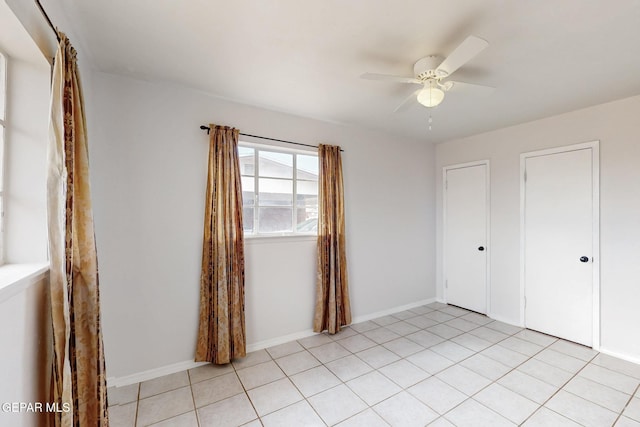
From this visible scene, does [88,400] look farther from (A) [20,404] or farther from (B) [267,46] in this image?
(B) [267,46]

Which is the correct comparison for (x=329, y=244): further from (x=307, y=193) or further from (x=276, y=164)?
(x=276, y=164)

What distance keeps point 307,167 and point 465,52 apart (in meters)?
1.95

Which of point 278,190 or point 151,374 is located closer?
point 151,374

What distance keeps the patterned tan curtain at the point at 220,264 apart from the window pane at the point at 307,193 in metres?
0.80

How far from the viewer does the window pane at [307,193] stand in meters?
3.07

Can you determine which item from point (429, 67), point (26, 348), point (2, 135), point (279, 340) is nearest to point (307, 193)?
point (279, 340)

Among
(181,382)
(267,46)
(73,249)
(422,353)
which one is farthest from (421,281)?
(73,249)

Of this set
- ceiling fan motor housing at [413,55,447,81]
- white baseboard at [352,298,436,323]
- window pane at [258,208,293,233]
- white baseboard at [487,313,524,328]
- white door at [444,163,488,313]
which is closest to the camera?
ceiling fan motor housing at [413,55,447,81]

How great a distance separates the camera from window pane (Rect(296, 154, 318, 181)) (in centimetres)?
306

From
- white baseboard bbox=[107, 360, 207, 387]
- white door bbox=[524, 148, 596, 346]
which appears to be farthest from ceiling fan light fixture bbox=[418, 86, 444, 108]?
white baseboard bbox=[107, 360, 207, 387]

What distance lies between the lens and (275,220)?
9.55ft

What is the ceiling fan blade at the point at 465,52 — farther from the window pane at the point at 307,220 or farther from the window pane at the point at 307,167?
the window pane at the point at 307,220

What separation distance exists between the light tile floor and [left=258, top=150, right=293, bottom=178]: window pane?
1.85 meters

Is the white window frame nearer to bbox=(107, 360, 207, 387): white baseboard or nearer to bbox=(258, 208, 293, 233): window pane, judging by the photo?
bbox=(107, 360, 207, 387): white baseboard
